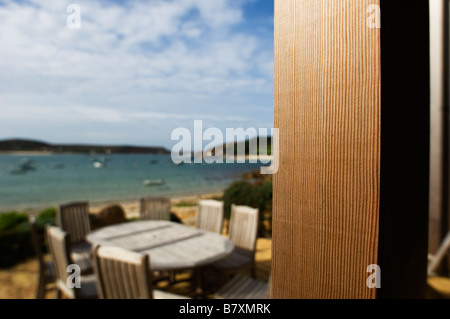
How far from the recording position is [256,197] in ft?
18.1

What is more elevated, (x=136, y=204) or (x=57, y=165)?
(x=57, y=165)

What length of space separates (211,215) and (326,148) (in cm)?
324

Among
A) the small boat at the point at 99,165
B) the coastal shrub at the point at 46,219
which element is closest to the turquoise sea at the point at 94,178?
the small boat at the point at 99,165

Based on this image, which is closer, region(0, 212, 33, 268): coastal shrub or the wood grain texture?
the wood grain texture

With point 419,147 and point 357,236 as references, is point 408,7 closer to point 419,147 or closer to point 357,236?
point 419,147

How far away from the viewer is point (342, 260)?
61 cm

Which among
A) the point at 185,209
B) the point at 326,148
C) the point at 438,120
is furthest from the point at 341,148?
the point at 185,209

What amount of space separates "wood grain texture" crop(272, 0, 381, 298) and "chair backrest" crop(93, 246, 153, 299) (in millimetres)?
1189

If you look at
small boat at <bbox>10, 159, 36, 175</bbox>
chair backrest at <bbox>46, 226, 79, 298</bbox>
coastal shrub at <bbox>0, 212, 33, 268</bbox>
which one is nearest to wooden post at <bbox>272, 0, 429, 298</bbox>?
chair backrest at <bbox>46, 226, 79, 298</bbox>

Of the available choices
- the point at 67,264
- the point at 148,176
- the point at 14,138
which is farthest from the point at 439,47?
the point at 14,138

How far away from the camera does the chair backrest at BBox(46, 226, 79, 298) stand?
7.77 ft

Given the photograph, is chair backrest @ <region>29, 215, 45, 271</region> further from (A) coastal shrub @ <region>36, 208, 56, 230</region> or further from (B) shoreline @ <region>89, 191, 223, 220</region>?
(B) shoreline @ <region>89, 191, 223, 220</region>

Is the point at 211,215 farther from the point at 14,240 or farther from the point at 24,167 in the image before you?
the point at 24,167

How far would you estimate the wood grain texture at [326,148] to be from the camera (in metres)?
0.57
